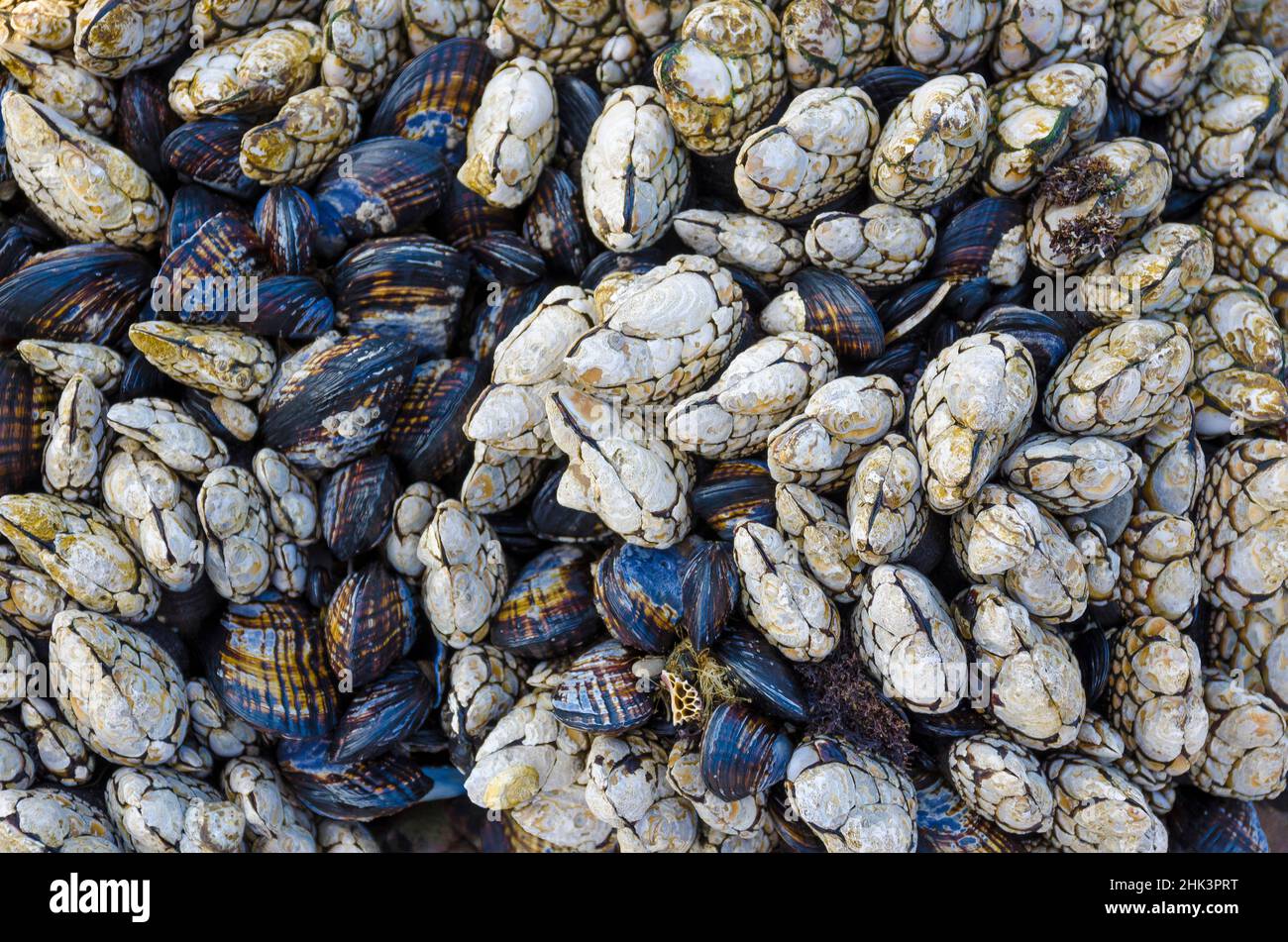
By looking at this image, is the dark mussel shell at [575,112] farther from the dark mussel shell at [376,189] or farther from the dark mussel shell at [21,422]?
the dark mussel shell at [21,422]

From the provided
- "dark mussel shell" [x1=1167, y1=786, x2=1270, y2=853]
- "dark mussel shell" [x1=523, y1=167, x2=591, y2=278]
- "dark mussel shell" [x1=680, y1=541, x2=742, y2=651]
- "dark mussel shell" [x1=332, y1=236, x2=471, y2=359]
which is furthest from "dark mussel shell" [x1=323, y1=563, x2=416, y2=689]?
"dark mussel shell" [x1=1167, y1=786, x2=1270, y2=853]

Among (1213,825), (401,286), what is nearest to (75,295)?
(401,286)

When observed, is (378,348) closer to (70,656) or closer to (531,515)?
(531,515)

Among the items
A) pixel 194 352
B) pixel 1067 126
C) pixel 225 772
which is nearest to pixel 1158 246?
pixel 1067 126

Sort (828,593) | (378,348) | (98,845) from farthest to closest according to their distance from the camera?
1. (378,348)
2. (828,593)
3. (98,845)

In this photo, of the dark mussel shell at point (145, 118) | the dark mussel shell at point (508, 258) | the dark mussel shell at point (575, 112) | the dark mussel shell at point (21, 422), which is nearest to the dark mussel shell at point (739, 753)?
the dark mussel shell at point (508, 258)

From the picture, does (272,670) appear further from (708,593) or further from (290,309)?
(708,593)

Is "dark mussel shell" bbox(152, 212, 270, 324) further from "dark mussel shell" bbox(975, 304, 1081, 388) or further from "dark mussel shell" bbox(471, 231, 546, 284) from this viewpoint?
"dark mussel shell" bbox(975, 304, 1081, 388)
